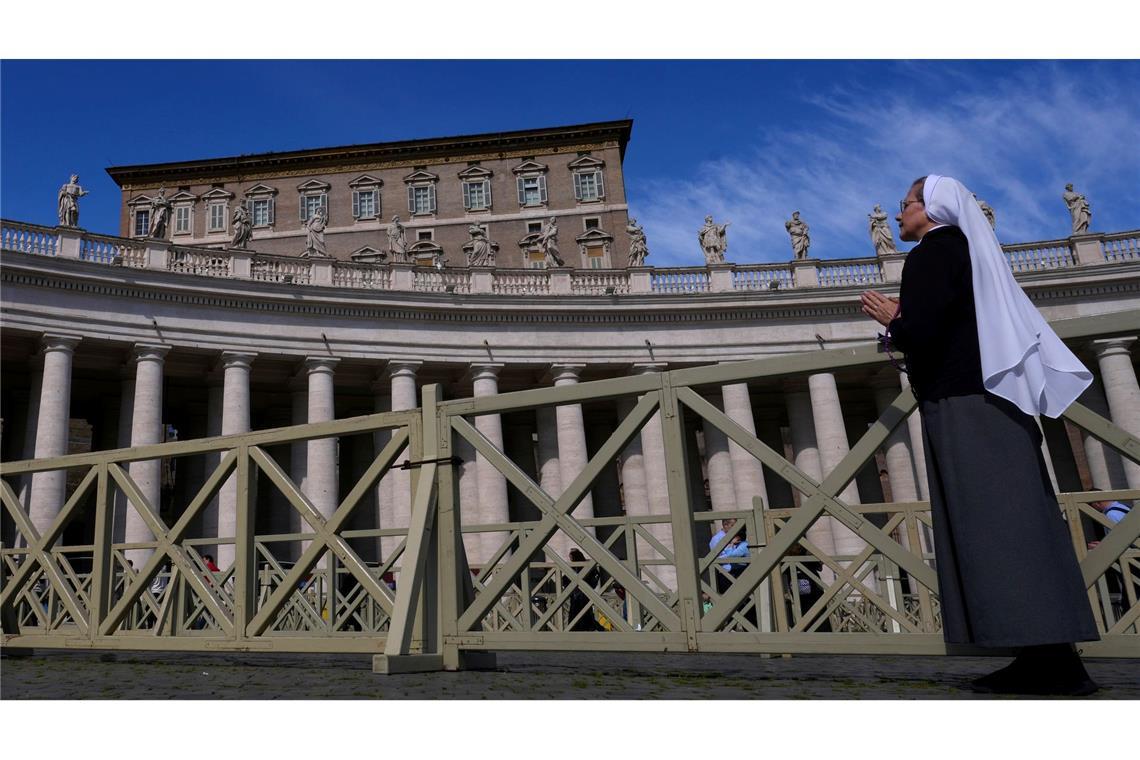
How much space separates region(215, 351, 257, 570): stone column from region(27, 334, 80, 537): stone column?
4633 millimetres

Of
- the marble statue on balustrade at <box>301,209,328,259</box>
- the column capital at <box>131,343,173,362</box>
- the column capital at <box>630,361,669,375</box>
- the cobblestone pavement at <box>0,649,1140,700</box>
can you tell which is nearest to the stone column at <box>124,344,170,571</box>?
the column capital at <box>131,343,173,362</box>

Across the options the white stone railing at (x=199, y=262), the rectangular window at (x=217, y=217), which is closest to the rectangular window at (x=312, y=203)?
the rectangular window at (x=217, y=217)

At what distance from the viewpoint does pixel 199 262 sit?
32344 mm

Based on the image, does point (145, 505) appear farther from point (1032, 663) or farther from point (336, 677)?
point (1032, 663)

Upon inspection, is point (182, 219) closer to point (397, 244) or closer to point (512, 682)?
point (397, 244)

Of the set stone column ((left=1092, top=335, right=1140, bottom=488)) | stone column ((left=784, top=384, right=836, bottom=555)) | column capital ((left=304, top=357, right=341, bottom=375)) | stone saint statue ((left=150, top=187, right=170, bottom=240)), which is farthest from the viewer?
stone column ((left=784, top=384, right=836, bottom=555))

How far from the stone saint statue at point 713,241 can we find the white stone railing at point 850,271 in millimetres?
4062

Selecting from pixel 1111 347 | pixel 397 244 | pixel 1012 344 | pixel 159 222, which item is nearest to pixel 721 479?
pixel 1111 347

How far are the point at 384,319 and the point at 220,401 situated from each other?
6.60 m

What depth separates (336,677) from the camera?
6086 mm

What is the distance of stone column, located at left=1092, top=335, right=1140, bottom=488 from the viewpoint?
33.3 m

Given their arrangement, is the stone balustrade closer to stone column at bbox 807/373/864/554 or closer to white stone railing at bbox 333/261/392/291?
white stone railing at bbox 333/261/392/291

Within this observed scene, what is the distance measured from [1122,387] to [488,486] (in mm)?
23953

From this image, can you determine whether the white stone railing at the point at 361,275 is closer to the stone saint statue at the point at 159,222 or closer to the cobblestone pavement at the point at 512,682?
the stone saint statue at the point at 159,222
